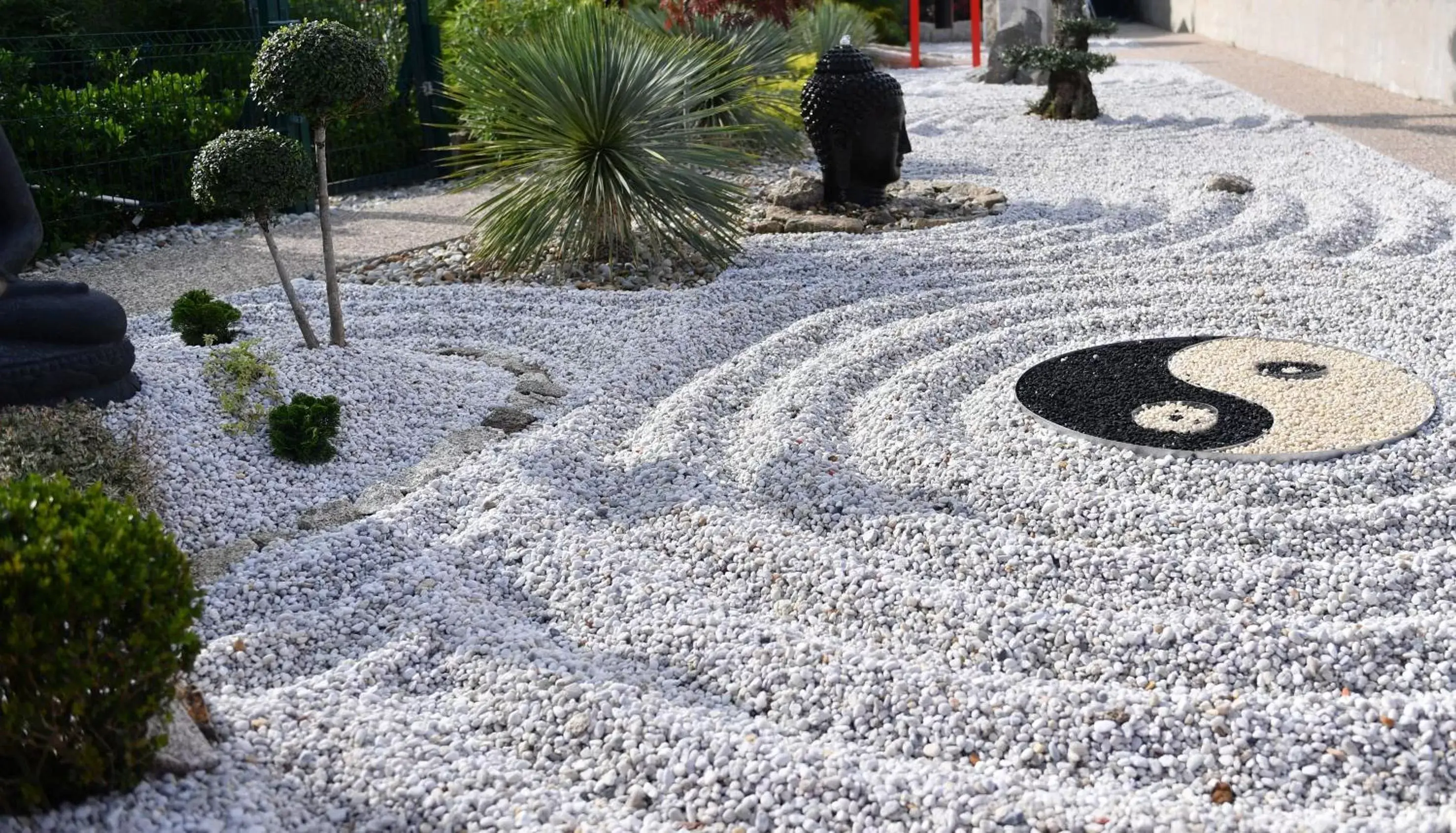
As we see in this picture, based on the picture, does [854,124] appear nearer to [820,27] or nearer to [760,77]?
[760,77]

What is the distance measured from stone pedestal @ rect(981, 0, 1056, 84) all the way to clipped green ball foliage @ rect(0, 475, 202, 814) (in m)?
12.9

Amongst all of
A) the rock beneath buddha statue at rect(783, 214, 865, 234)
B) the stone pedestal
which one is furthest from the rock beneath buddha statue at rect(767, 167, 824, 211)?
the stone pedestal

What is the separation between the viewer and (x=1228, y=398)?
426 centimetres

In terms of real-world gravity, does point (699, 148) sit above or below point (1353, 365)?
above

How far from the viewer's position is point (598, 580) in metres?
3.31

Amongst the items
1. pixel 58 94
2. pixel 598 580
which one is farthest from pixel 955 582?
pixel 58 94

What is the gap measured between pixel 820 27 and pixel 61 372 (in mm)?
10778

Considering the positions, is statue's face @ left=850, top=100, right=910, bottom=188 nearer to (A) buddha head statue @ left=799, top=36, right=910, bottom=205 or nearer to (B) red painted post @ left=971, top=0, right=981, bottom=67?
(A) buddha head statue @ left=799, top=36, right=910, bottom=205

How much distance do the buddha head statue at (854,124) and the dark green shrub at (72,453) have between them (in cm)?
476

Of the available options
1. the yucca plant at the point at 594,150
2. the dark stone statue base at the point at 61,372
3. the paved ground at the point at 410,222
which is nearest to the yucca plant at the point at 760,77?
the paved ground at the point at 410,222

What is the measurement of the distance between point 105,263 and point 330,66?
11.9ft

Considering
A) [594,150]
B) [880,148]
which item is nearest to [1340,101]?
[880,148]

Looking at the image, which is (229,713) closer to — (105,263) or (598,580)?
(598,580)

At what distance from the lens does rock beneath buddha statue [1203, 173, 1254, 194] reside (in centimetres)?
786
